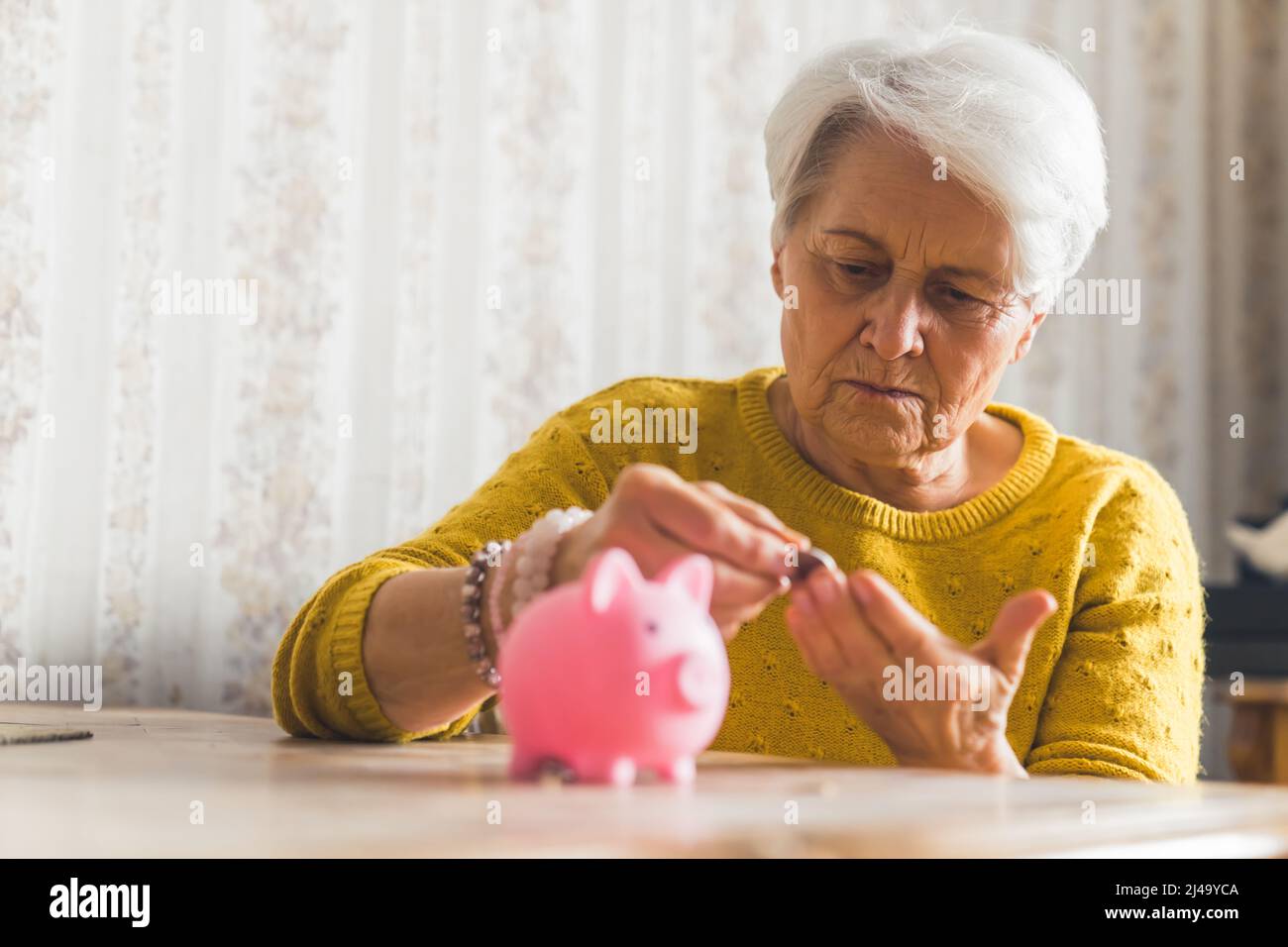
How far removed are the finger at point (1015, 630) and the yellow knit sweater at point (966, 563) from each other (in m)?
0.24

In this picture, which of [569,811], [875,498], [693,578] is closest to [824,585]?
[693,578]

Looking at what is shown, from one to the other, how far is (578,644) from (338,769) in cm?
19

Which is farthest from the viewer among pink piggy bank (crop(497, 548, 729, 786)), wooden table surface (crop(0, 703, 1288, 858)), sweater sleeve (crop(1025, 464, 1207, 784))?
sweater sleeve (crop(1025, 464, 1207, 784))

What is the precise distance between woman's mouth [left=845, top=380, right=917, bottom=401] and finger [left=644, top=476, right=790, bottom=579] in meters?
0.48

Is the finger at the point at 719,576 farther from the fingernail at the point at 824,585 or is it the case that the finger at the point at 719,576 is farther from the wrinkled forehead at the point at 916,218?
the wrinkled forehead at the point at 916,218

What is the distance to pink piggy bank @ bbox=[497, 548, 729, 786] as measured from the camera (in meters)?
0.66

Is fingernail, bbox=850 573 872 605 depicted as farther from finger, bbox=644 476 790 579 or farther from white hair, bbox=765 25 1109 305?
white hair, bbox=765 25 1109 305

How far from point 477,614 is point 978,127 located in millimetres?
644

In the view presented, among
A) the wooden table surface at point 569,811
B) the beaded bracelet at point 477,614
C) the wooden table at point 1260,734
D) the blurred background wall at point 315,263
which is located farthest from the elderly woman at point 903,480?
the wooden table at point 1260,734

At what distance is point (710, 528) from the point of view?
2.46ft

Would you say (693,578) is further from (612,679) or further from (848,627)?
(848,627)

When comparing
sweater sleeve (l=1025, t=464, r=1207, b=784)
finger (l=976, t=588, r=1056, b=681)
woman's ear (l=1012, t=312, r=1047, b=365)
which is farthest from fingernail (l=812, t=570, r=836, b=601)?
woman's ear (l=1012, t=312, r=1047, b=365)

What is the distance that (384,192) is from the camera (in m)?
2.03
